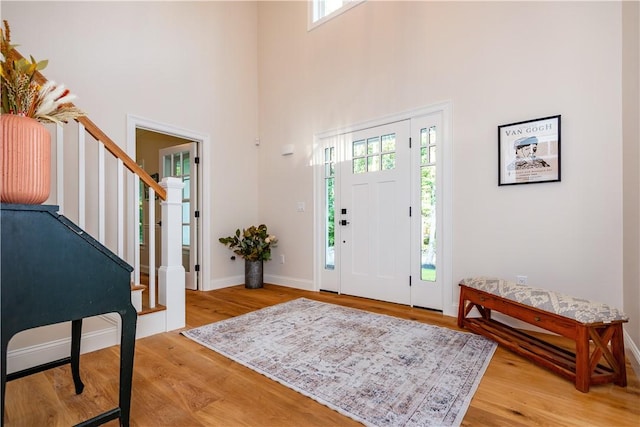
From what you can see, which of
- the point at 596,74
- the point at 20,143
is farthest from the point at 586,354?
the point at 20,143

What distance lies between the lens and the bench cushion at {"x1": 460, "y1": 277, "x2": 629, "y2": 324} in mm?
1629

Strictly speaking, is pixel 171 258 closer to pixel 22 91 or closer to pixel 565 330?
pixel 22 91

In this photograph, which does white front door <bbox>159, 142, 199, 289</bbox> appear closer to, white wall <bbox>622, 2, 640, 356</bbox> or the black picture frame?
the black picture frame

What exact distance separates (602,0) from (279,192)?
3624 millimetres

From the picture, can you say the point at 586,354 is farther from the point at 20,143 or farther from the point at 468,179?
the point at 20,143

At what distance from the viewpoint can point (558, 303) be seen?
1790 mm

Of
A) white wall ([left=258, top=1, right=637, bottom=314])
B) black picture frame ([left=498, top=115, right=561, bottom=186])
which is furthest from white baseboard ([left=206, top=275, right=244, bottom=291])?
black picture frame ([left=498, top=115, right=561, bottom=186])

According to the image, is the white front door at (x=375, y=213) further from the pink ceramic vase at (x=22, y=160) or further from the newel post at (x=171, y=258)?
the pink ceramic vase at (x=22, y=160)

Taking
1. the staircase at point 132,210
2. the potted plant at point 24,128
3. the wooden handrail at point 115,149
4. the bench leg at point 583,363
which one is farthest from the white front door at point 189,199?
the bench leg at point 583,363

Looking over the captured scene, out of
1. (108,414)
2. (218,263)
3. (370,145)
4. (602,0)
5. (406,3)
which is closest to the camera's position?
(108,414)

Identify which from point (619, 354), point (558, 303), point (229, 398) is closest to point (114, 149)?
point (229, 398)

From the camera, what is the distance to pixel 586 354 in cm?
163

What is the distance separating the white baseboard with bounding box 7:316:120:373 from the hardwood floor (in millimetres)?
119

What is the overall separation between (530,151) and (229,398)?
2788 millimetres
